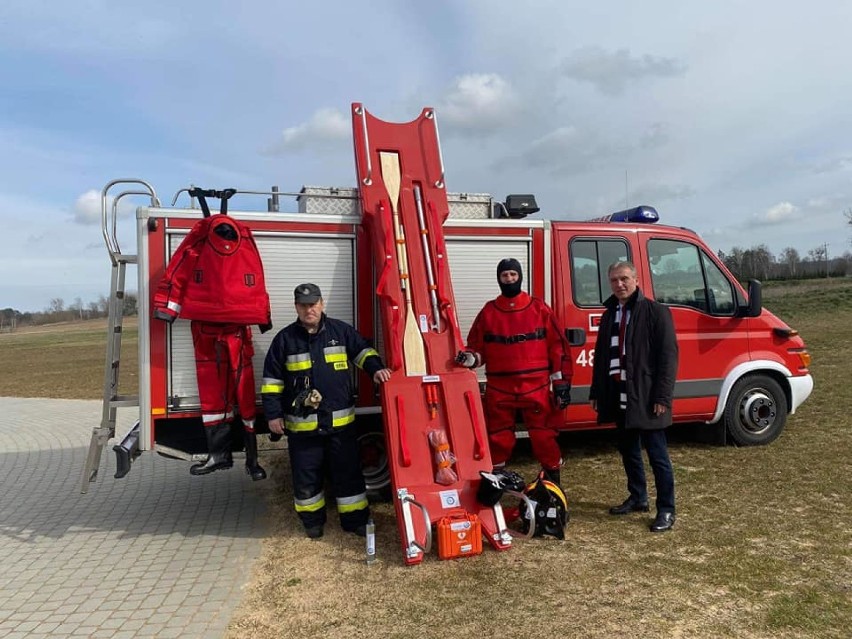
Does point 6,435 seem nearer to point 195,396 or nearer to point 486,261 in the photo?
point 195,396

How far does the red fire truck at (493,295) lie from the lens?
4.66m

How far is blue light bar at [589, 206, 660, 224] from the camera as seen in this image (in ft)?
19.9

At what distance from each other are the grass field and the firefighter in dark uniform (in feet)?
0.90

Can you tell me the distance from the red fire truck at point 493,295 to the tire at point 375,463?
0.02 metres

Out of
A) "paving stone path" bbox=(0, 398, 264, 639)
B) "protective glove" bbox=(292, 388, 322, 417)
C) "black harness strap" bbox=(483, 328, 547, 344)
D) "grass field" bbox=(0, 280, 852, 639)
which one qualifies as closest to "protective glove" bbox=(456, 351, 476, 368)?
"black harness strap" bbox=(483, 328, 547, 344)

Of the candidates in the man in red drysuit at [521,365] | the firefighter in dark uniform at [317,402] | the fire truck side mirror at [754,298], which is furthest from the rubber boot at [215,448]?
the fire truck side mirror at [754,298]

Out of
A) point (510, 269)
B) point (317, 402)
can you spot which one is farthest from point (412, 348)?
point (510, 269)

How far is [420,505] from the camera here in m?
4.05

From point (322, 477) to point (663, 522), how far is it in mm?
2493

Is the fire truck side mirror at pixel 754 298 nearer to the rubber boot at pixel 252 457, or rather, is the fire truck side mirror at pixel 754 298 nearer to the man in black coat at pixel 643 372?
the man in black coat at pixel 643 372

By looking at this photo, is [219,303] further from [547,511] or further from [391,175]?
[547,511]

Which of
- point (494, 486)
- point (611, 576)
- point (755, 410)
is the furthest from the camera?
point (755, 410)

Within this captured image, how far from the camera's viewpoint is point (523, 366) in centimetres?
475

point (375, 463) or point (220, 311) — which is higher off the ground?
point (220, 311)
